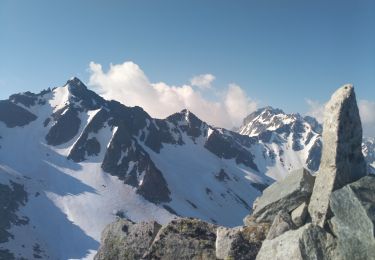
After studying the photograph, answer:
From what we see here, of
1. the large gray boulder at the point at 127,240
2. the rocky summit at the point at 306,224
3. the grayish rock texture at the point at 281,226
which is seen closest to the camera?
the rocky summit at the point at 306,224

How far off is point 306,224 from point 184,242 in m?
5.77

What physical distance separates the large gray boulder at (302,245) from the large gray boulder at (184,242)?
3.19 meters

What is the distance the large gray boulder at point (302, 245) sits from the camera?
53.2ft

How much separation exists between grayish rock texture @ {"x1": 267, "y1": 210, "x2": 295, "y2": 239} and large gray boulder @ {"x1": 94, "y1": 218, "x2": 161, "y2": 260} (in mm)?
5934

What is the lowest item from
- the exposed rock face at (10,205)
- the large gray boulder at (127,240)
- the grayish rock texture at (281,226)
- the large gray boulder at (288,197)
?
the large gray boulder at (127,240)

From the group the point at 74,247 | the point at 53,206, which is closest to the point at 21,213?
the point at 53,206

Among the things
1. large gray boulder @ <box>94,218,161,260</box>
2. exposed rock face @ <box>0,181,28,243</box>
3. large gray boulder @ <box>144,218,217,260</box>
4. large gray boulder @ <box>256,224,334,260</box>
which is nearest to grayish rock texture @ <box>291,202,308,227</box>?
large gray boulder @ <box>256,224,334,260</box>

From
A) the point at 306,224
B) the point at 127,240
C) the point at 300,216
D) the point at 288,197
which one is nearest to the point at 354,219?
the point at 306,224

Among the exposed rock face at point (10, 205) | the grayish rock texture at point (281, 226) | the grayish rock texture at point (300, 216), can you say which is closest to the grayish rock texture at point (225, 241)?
the grayish rock texture at point (281, 226)

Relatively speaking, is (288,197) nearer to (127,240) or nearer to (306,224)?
(306,224)

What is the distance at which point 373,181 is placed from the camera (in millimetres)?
17859

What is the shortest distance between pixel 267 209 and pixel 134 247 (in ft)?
22.1

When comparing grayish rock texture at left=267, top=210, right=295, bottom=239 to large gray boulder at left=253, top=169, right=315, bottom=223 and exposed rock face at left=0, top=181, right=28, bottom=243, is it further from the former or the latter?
exposed rock face at left=0, top=181, right=28, bottom=243

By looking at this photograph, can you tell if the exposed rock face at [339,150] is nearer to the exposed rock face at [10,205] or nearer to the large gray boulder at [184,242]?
the large gray boulder at [184,242]
